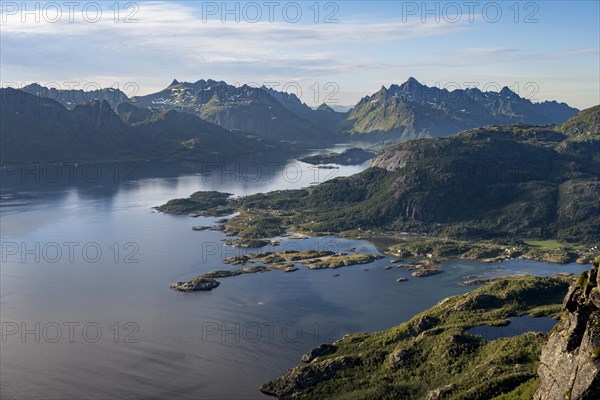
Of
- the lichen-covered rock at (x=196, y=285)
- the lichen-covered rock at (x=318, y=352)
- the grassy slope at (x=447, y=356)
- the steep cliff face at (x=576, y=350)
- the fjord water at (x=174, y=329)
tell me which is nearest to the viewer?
the steep cliff face at (x=576, y=350)

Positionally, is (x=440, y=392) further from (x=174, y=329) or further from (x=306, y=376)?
(x=174, y=329)

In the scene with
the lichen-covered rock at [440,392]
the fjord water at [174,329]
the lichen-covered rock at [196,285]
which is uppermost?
the lichen-covered rock at [440,392]

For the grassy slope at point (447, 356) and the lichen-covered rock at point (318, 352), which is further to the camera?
the lichen-covered rock at point (318, 352)

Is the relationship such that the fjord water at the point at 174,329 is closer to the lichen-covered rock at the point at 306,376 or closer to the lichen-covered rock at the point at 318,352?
the lichen-covered rock at the point at 318,352

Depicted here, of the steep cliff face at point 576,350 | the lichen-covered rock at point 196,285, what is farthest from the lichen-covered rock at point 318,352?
the steep cliff face at point 576,350

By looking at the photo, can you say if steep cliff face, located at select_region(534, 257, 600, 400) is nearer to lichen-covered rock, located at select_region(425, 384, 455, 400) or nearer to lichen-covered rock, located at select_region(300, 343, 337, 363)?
lichen-covered rock, located at select_region(425, 384, 455, 400)

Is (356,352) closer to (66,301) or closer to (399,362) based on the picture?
(399,362)

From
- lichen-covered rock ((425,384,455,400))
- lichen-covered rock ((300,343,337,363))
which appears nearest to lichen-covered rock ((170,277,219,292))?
lichen-covered rock ((300,343,337,363))

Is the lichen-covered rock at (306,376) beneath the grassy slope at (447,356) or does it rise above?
beneath

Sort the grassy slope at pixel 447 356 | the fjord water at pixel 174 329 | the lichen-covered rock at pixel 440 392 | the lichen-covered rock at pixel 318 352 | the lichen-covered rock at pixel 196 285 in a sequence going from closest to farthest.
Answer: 1. the lichen-covered rock at pixel 440 392
2. the grassy slope at pixel 447 356
3. the fjord water at pixel 174 329
4. the lichen-covered rock at pixel 318 352
5. the lichen-covered rock at pixel 196 285
